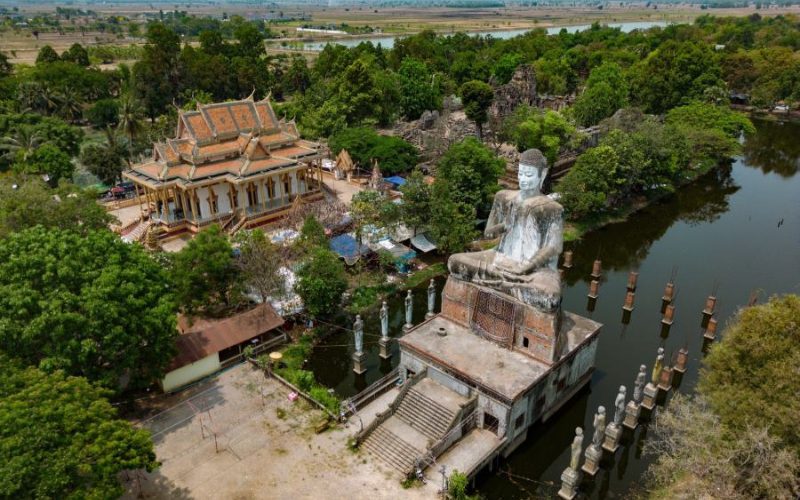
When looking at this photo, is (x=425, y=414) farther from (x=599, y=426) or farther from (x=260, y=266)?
(x=260, y=266)

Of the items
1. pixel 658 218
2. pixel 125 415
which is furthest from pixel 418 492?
pixel 658 218

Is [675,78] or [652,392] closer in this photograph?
[652,392]

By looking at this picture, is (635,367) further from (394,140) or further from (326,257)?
(394,140)

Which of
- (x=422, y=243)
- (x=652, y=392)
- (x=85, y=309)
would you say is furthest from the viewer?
(x=422, y=243)

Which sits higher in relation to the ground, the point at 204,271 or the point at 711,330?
the point at 204,271

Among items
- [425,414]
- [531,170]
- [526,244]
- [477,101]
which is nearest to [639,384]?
[526,244]

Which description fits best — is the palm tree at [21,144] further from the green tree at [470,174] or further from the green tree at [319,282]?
the green tree at [470,174]

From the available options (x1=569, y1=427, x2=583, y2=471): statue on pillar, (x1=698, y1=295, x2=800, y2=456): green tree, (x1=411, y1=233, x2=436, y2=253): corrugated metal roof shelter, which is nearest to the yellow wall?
(x1=569, y1=427, x2=583, y2=471): statue on pillar

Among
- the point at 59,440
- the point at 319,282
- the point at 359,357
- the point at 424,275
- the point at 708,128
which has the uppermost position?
the point at 59,440

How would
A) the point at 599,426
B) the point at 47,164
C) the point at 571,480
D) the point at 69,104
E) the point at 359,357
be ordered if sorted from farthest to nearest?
the point at 69,104 → the point at 47,164 → the point at 359,357 → the point at 599,426 → the point at 571,480
